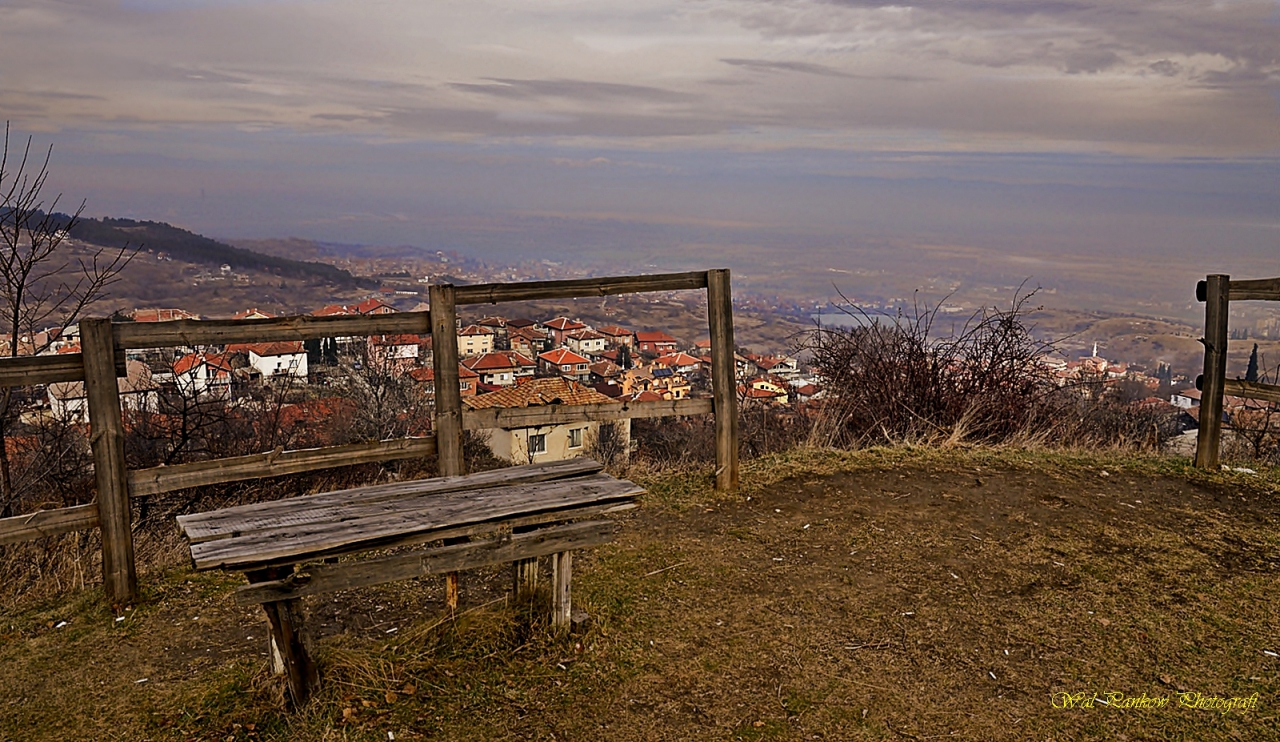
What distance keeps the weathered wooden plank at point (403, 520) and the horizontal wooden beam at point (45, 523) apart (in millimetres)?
1592

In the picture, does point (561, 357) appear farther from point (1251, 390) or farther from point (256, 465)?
point (1251, 390)

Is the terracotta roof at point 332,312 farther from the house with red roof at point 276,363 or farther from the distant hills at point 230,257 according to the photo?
the distant hills at point 230,257

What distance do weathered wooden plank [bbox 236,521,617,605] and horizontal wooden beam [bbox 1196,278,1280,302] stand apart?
18.4 ft

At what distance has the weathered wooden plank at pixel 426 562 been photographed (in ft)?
9.69

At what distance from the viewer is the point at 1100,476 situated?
6922mm

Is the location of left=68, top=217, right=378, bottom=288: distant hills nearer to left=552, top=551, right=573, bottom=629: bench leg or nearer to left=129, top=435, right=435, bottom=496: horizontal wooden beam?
left=129, top=435, right=435, bottom=496: horizontal wooden beam

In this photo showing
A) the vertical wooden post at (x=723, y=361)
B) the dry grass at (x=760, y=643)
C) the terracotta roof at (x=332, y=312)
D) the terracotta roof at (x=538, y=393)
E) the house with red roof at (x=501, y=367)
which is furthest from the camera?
the house with red roof at (x=501, y=367)

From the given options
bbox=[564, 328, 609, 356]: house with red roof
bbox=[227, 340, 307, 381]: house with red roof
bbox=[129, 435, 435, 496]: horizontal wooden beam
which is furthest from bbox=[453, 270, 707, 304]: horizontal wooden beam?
bbox=[564, 328, 609, 356]: house with red roof

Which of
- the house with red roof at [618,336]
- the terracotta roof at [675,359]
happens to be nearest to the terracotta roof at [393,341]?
the terracotta roof at [675,359]

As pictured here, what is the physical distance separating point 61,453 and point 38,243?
1732 millimetres

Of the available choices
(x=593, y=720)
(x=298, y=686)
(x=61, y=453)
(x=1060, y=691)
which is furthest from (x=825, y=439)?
(x=61, y=453)

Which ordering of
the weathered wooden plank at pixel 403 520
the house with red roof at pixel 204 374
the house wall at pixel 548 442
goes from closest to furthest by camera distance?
the weathered wooden plank at pixel 403 520, the house with red roof at pixel 204 374, the house wall at pixel 548 442

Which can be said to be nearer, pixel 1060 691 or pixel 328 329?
pixel 1060 691

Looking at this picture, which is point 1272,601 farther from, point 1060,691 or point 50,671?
point 50,671
